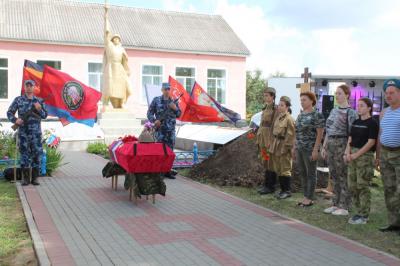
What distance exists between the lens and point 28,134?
9.23 meters

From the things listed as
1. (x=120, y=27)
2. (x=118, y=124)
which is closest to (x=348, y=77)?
(x=118, y=124)

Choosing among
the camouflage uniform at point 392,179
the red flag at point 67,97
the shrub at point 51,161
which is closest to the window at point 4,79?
the shrub at point 51,161

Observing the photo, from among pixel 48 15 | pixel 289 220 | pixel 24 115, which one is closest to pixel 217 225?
pixel 289 220

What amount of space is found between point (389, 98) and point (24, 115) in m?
6.26

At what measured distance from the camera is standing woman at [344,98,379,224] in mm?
6559

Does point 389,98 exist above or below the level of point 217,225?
above

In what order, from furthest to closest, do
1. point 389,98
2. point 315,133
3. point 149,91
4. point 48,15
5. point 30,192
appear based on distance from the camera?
1. point 48,15
2. point 149,91
3. point 30,192
4. point 315,133
5. point 389,98

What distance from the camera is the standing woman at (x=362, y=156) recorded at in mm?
6559

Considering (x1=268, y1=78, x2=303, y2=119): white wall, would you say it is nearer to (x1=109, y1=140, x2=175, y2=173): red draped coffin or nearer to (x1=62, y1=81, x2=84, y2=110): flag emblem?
(x1=62, y1=81, x2=84, y2=110): flag emblem

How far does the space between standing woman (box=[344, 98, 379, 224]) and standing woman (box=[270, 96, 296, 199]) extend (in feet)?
5.15

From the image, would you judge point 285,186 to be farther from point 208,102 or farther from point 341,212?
point 208,102

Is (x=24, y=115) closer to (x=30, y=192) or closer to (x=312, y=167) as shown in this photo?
(x=30, y=192)

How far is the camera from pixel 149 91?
15836mm

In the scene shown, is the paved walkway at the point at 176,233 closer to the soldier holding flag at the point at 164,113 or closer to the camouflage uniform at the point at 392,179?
the camouflage uniform at the point at 392,179
